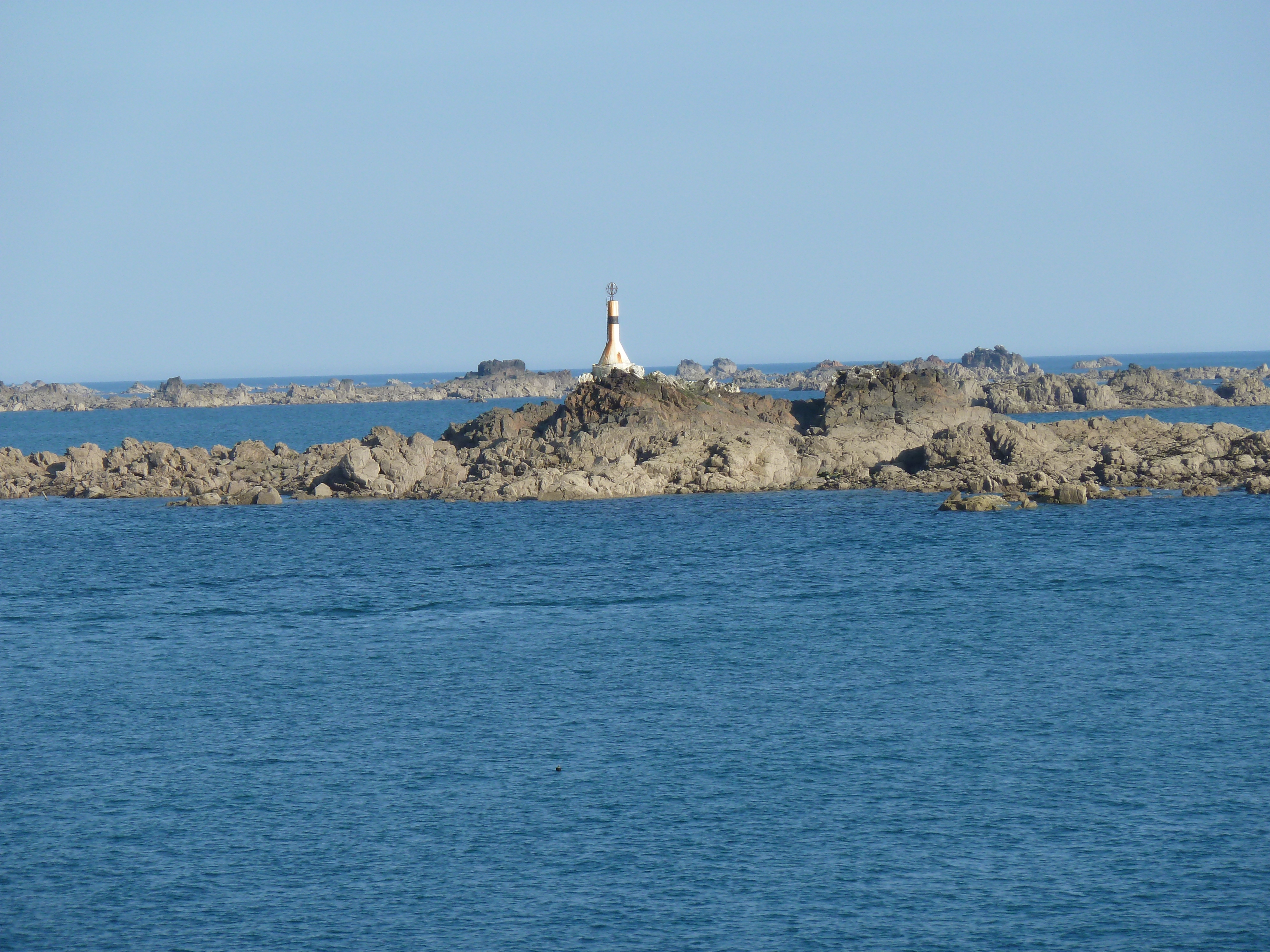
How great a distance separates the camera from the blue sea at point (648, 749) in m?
20.2

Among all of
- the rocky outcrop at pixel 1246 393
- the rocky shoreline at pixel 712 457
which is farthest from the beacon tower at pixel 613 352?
the rocky outcrop at pixel 1246 393

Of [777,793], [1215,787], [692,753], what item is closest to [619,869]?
[777,793]

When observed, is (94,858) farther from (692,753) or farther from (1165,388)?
(1165,388)

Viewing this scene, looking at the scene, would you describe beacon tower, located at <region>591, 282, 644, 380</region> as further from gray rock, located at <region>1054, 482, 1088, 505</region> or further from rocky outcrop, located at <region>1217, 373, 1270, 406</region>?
rocky outcrop, located at <region>1217, 373, 1270, 406</region>

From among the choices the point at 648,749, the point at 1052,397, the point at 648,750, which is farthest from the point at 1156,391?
the point at 648,750

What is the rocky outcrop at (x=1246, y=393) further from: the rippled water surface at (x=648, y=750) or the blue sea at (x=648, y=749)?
the rippled water surface at (x=648, y=750)

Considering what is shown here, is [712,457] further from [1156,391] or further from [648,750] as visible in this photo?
[1156,391]

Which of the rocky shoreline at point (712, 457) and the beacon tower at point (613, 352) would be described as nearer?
the rocky shoreline at point (712, 457)

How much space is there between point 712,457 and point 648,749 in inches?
1739

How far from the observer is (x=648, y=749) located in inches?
1101

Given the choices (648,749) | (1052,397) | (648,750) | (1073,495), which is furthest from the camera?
(1052,397)

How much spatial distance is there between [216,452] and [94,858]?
62.7 m

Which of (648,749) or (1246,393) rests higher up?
(1246,393)

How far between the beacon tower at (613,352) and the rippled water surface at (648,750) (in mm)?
35020
